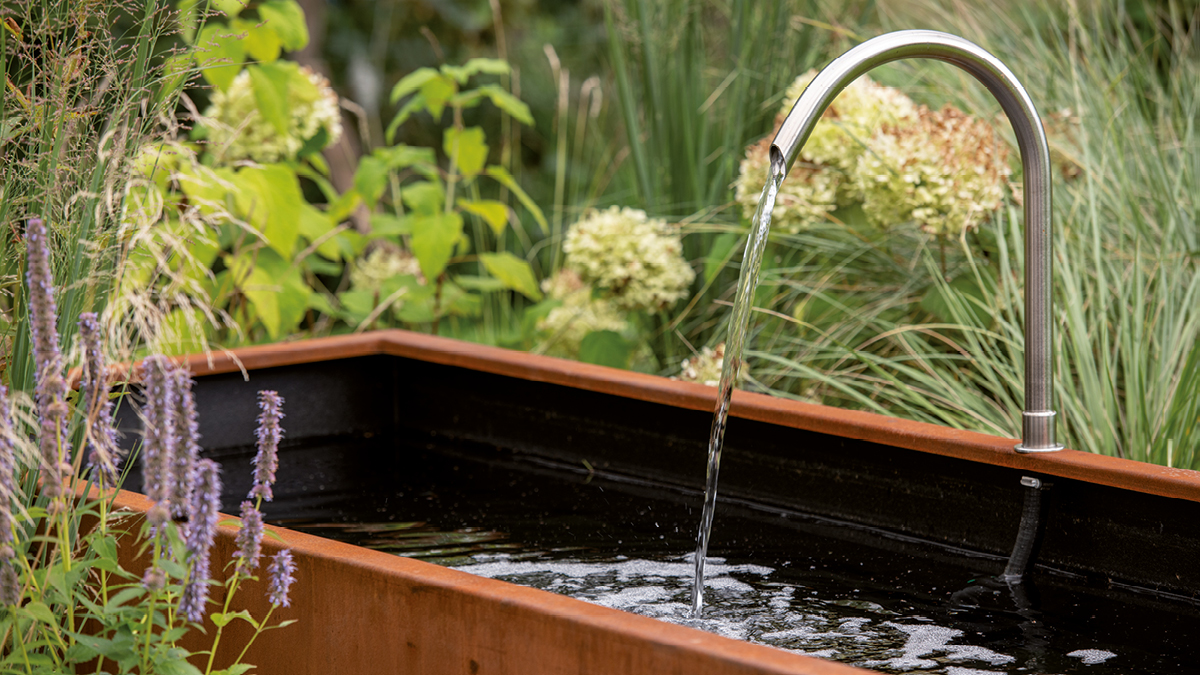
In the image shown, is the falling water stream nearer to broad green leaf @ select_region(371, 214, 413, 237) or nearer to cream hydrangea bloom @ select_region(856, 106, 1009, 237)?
cream hydrangea bloom @ select_region(856, 106, 1009, 237)

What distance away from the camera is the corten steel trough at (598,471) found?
114 cm

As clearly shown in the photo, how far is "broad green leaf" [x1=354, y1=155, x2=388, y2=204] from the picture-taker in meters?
2.82

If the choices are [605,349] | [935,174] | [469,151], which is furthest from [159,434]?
[469,151]

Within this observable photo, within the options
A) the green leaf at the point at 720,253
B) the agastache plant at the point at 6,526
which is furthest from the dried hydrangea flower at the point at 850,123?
the agastache plant at the point at 6,526

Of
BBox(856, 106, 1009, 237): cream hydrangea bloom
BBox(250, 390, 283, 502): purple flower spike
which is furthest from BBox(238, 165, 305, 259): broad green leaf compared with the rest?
BBox(250, 390, 283, 502): purple flower spike

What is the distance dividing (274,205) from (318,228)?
0.86 feet

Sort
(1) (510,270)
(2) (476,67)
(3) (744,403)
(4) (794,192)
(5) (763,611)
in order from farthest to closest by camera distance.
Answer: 1. (1) (510,270)
2. (2) (476,67)
3. (4) (794,192)
4. (3) (744,403)
5. (5) (763,611)

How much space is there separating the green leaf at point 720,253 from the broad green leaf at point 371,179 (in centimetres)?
78

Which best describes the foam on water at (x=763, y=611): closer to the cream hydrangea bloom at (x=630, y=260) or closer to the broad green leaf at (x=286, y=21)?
the cream hydrangea bloom at (x=630, y=260)

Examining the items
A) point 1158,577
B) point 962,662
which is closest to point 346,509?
point 962,662

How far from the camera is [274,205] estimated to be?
2568mm

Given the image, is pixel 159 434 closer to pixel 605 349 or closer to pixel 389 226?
pixel 605 349

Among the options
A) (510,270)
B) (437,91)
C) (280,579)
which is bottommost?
(280,579)

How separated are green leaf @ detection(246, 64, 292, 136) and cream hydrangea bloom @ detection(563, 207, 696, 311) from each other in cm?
66
